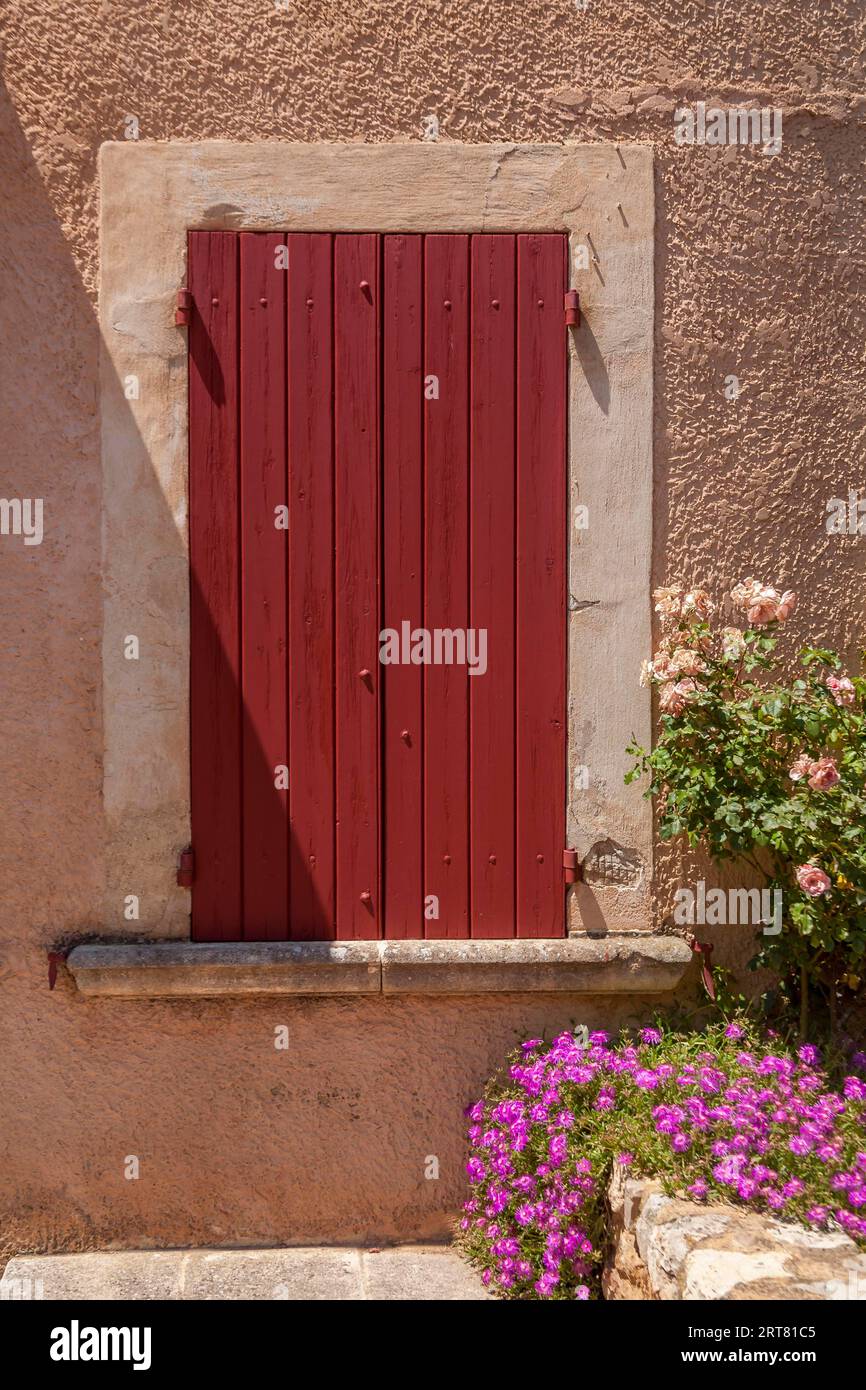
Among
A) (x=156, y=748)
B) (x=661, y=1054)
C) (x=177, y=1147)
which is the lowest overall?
(x=177, y=1147)

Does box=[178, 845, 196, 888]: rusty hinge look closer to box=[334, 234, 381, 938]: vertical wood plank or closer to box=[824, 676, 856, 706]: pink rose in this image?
box=[334, 234, 381, 938]: vertical wood plank

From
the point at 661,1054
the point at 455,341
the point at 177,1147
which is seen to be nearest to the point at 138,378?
the point at 455,341

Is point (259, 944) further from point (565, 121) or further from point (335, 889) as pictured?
point (565, 121)

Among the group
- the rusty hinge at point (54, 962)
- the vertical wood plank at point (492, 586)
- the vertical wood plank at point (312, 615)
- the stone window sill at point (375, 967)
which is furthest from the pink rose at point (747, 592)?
the rusty hinge at point (54, 962)

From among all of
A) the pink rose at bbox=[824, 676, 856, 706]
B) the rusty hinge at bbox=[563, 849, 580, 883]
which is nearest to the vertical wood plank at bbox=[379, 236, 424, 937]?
the rusty hinge at bbox=[563, 849, 580, 883]

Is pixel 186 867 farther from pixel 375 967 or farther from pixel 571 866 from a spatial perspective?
pixel 571 866

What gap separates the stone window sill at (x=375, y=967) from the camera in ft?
10.2

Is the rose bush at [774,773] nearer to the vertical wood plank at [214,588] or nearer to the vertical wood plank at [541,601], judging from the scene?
the vertical wood plank at [541,601]

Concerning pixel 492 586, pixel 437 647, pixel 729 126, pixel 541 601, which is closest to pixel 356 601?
pixel 437 647

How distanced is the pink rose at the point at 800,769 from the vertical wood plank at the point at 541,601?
28.3 inches

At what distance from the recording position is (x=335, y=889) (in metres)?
3.22

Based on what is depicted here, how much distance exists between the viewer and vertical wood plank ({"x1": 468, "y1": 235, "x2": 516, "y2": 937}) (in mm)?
3223

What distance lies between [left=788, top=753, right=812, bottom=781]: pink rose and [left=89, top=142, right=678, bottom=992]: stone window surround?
0.48 meters

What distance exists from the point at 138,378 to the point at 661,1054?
2746mm
